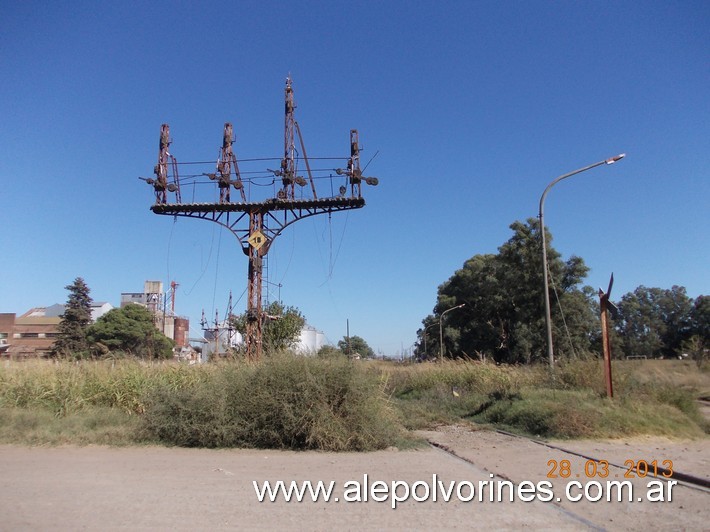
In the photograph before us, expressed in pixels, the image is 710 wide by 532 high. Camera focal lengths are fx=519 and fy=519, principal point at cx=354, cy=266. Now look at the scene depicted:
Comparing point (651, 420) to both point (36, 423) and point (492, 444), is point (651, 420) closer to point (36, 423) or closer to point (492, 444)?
point (492, 444)

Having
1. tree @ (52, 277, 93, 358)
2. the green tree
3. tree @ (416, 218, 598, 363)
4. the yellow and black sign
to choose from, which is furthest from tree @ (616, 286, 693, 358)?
tree @ (52, 277, 93, 358)

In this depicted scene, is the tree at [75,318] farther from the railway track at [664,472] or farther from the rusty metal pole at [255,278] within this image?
the railway track at [664,472]

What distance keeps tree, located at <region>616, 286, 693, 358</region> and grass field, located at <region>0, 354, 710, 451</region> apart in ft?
209

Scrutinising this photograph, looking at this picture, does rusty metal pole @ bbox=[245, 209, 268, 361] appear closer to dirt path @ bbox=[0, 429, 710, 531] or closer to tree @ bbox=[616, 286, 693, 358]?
dirt path @ bbox=[0, 429, 710, 531]

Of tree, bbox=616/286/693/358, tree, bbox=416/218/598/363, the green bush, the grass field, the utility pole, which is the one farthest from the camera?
tree, bbox=616/286/693/358

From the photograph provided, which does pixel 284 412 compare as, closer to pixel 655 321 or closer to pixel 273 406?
pixel 273 406

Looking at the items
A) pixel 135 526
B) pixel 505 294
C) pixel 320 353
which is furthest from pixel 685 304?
Result: pixel 135 526

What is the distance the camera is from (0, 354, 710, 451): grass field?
35.5ft

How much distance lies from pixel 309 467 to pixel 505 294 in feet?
121

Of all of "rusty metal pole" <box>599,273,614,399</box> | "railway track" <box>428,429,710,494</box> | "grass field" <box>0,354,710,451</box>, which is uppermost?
"rusty metal pole" <box>599,273,614,399</box>

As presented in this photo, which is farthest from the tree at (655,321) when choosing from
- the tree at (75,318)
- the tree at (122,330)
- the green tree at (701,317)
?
the tree at (75,318)
